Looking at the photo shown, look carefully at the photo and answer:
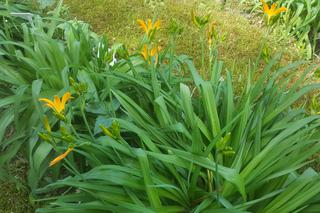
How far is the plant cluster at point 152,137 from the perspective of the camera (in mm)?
1902

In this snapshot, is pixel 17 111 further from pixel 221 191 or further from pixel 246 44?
pixel 246 44

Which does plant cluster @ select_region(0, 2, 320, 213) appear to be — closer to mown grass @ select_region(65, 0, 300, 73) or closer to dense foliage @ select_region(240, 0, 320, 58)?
mown grass @ select_region(65, 0, 300, 73)

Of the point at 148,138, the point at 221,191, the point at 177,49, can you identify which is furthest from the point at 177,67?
the point at 221,191

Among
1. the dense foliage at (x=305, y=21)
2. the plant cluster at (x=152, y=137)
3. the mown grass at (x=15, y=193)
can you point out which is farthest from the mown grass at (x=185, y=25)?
the mown grass at (x=15, y=193)

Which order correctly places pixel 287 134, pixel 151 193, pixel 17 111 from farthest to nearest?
pixel 17 111 → pixel 287 134 → pixel 151 193

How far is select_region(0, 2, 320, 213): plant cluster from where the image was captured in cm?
190

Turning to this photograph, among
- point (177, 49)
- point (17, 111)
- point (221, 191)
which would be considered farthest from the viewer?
point (177, 49)

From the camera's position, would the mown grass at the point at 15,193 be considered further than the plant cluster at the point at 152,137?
Yes

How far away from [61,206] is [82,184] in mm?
165

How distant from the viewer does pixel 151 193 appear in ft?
6.09

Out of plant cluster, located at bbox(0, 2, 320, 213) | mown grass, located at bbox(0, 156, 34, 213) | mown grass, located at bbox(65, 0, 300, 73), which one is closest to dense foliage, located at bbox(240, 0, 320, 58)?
mown grass, located at bbox(65, 0, 300, 73)

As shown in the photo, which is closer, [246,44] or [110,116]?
[110,116]

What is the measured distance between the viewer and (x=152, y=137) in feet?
7.27

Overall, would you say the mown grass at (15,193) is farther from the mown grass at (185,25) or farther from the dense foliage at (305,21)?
the dense foliage at (305,21)
